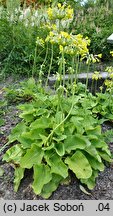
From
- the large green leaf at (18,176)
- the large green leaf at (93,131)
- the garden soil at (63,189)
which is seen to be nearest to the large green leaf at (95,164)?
the garden soil at (63,189)

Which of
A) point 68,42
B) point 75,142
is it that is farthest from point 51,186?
point 68,42

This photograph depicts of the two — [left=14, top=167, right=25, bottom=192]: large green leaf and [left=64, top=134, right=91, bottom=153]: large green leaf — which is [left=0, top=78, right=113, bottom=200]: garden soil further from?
[left=64, top=134, right=91, bottom=153]: large green leaf

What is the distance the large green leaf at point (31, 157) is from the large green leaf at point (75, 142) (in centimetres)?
21

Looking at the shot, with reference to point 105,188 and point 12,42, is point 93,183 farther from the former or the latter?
point 12,42

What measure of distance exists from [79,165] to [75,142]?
0.64 ft

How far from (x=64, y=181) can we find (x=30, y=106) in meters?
0.89

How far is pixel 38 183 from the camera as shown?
3113 millimetres

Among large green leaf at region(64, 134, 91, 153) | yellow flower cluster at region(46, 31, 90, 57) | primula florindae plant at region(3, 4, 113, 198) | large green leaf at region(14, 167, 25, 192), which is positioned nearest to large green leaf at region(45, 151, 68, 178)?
primula florindae plant at region(3, 4, 113, 198)

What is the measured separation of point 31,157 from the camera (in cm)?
322

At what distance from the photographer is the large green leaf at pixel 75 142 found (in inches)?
129

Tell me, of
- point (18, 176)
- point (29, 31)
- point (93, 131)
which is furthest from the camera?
point (29, 31)

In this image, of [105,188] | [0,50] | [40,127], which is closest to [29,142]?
[40,127]

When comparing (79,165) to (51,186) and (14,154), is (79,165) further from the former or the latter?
(14,154)

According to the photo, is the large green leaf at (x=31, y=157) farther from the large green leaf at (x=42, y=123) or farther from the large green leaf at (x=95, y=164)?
the large green leaf at (x=95, y=164)
